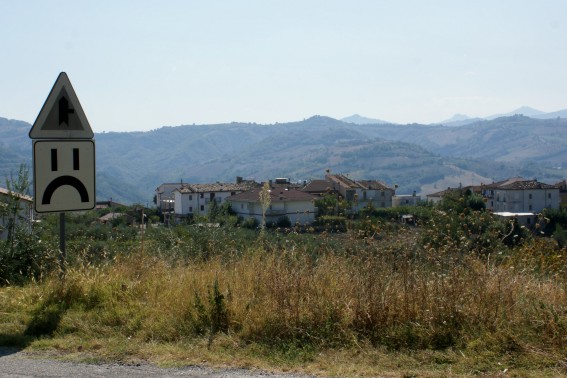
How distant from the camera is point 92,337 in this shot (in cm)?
573

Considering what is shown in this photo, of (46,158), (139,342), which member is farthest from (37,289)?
(139,342)

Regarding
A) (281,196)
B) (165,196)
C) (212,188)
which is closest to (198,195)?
(212,188)

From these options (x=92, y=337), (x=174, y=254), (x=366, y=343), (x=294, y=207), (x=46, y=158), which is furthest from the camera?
(x=294, y=207)

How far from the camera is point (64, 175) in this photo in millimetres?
6578

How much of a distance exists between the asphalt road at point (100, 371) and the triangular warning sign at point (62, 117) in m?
2.41

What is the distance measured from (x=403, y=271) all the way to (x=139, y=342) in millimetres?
2438

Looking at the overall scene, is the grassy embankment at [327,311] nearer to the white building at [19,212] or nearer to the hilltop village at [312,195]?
the white building at [19,212]

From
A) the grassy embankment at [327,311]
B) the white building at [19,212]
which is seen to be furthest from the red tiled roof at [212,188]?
the grassy embankment at [327,311]

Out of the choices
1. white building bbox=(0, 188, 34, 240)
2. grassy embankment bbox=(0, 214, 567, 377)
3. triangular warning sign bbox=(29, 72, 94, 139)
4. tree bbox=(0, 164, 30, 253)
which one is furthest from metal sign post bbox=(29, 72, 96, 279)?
white building bbox=(0, 188, 34, 240)

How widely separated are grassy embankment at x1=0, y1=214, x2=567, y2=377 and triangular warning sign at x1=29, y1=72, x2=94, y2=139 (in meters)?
1.45

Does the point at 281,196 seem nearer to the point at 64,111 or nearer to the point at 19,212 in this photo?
the point at 19,212

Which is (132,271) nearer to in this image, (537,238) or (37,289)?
(37,289)

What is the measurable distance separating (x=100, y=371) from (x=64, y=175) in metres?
2.45

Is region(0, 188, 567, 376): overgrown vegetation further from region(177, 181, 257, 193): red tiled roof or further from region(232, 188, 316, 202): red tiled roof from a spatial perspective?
region(177, 181, 257, 193): red tiled roof
